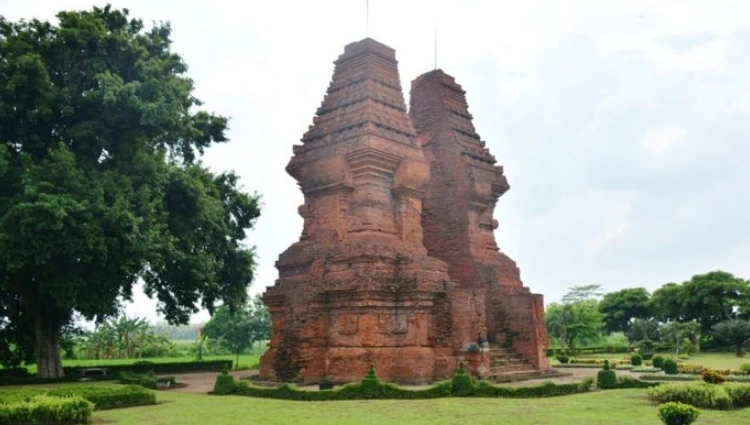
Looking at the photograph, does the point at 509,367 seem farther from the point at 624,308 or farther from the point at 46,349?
the point at 624,308

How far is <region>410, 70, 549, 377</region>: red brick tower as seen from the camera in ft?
59.5

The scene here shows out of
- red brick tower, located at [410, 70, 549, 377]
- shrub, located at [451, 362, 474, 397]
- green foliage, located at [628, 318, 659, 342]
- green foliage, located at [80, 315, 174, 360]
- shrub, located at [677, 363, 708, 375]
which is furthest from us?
green foliage, located at [80, 315, 174, 360]

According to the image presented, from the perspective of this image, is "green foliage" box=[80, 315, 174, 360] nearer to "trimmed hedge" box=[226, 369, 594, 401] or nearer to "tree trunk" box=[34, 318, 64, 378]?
"tree trunk" box=[34, 318, 64, 378]

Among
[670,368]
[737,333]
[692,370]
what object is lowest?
[692,370]

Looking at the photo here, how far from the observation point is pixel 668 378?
17422 millimetres

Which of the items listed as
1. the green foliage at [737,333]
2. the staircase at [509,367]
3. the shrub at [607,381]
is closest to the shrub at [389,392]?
the shrub at [607,381]

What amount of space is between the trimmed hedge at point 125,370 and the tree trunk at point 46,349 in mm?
374

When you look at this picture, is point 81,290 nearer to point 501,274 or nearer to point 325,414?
point 325,414

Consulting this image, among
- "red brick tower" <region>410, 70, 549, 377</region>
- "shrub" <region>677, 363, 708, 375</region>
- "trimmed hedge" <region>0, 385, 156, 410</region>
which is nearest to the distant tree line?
"shrub" <region>677, 363, 708, 375</region>

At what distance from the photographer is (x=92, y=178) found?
1686 centimetres

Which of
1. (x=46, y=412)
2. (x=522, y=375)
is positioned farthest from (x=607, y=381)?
(x=46, y=412)

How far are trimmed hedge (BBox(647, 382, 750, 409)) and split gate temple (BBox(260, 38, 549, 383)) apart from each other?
15.1 feet

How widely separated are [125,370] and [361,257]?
40.2 ft

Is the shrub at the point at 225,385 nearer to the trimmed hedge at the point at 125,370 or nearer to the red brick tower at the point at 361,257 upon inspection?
the trimmed hedge at the point at 125,370
